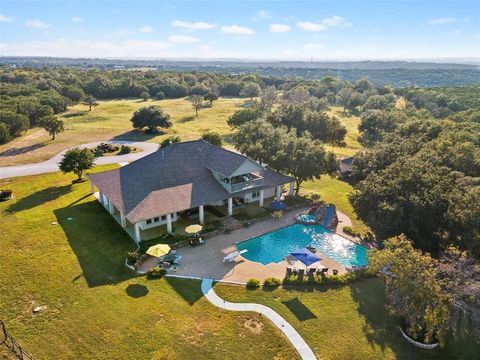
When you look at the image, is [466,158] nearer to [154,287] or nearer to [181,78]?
[154,287]

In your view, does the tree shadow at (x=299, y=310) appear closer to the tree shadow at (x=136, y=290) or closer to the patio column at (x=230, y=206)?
the tree shadow at (x=136, y=290)

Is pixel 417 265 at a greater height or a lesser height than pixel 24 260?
greater

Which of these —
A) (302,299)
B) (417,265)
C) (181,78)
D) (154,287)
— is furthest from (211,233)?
(181,78)

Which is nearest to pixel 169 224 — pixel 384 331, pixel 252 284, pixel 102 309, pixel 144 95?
pixel 102 309

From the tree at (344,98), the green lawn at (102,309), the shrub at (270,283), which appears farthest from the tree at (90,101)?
the shrub at (270,283)

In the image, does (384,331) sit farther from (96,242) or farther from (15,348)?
(96,242)

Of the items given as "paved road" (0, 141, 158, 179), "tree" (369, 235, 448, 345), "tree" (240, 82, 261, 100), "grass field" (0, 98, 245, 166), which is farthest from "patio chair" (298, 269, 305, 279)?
"tree" (240, 82, 261, 100)
